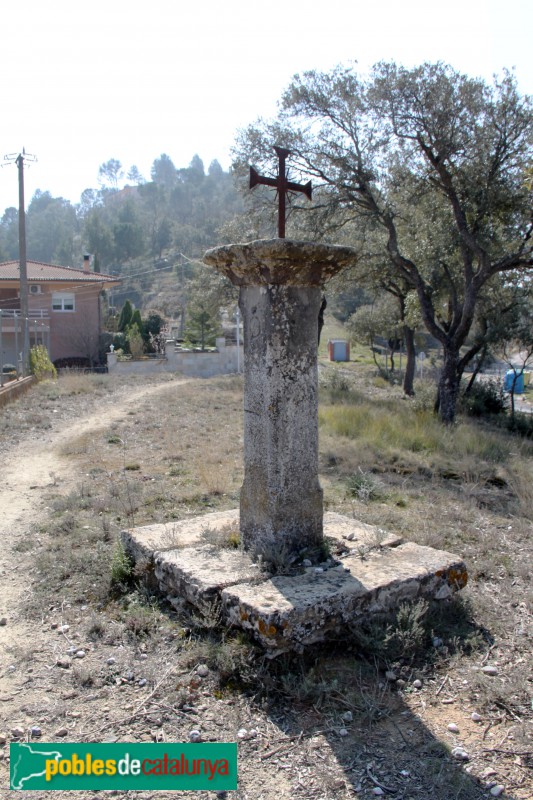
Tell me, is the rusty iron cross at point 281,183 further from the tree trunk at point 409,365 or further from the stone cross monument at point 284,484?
the tree trunk at point 409,365

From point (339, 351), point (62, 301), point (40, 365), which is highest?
point (62, 301)

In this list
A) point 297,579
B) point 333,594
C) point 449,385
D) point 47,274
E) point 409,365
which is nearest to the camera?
point 333,594

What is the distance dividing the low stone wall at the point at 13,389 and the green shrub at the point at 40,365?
1452 mm

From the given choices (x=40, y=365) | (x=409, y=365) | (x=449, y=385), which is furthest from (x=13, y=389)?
(x=409, y=365)

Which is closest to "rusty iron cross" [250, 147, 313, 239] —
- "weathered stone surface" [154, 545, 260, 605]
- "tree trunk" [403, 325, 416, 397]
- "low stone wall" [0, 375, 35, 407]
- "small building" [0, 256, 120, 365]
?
"weathered stone surface" [154, 545, 260, 605]

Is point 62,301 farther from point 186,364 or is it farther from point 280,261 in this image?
point 280,261

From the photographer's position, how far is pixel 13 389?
15586mm

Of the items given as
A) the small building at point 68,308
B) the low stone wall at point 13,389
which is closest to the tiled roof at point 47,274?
the small building at point 68,308

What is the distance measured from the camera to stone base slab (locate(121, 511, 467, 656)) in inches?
136

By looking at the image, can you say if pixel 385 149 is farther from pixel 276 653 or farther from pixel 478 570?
pixel 276 653

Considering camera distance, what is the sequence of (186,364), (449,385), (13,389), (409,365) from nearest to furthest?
(449,385) → (13,389) → (409,365) → (186,364)

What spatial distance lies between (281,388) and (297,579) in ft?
4.02

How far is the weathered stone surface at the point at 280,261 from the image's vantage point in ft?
13.0

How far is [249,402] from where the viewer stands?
434 cm
